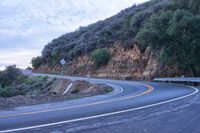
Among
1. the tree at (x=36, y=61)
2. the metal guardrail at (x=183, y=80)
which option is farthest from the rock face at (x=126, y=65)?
the tree at (x=36, y=61)

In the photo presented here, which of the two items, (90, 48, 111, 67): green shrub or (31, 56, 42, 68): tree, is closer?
(90, 48, 111, 67): green shrub

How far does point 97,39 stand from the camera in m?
68.6

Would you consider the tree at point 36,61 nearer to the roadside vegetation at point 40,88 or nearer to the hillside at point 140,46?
the hillside at point 140,46

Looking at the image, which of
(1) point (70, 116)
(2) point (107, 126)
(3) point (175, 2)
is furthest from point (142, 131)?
(3) point (175, 2)

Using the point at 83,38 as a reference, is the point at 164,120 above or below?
below

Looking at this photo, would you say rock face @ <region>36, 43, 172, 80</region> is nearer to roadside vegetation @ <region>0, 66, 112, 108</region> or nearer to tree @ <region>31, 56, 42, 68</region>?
roadside vegetation @ <region>0, 66, 112, 108</region>

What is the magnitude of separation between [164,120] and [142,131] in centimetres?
172

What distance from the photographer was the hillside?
3822 centimetres

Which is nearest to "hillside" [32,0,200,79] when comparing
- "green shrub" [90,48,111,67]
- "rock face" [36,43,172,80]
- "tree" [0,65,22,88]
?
"rock face" [36,43,172,80]

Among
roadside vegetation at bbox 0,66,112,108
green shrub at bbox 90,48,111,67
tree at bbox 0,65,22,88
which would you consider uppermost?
green shrub at bbox 90,48,111,67

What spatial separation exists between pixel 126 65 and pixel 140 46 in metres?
3.60

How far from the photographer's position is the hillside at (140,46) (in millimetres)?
38225

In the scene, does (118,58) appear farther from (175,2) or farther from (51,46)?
(51,46)

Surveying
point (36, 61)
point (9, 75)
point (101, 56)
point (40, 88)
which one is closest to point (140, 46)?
point (101, 56)
